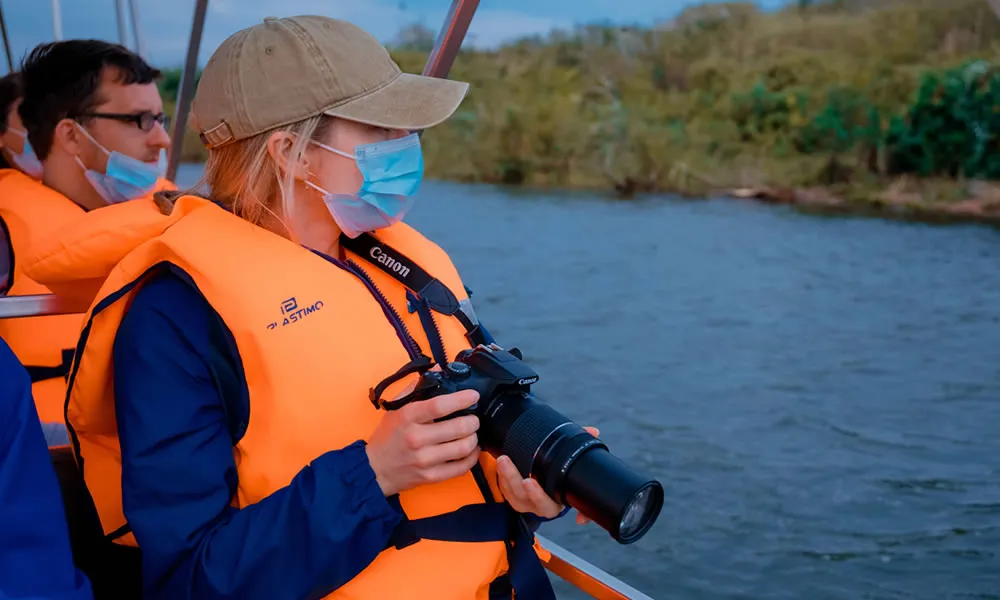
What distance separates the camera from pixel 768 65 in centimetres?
3369

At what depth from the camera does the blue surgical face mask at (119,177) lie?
2.31 metres

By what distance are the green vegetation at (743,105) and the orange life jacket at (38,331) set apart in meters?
16.0

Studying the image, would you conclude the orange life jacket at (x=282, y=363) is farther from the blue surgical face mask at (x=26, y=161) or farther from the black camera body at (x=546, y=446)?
the blue surgical face mask at (x=26, y=161)

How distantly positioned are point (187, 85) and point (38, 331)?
1474 millimetres

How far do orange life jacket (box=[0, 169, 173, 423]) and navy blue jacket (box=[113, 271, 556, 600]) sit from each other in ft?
3.13

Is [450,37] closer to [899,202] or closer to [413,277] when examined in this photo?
[413,277]

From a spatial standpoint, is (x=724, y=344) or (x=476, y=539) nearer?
(x=476, y=539)

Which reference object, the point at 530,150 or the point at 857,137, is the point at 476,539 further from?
the point at 530,150

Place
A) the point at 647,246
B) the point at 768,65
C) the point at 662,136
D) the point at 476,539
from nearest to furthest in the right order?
the point at 476,539 < the point at 647,246 < the point at 662,136 < the point at 768,65

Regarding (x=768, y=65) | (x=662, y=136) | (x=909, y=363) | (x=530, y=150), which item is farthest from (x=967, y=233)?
(x=768, y=65)

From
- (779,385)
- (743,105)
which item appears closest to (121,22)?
(779,385)

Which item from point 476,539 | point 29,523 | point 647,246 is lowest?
point 647,246

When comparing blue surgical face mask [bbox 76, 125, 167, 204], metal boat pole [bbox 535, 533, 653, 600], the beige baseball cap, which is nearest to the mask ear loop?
blue surgical face mask [bbox 76, 125, 167, 204]

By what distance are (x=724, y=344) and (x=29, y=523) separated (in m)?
10.2
